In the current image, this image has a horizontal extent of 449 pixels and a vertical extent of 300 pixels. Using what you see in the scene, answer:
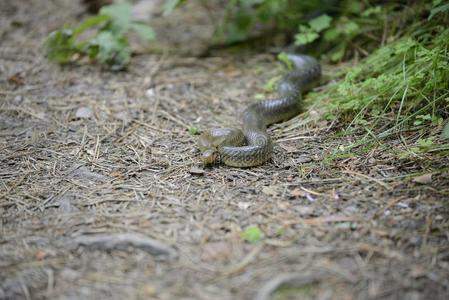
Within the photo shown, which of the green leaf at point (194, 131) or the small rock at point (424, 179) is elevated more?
the small rock at point (424, 179)

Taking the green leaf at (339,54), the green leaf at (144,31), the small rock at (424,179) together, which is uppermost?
the green leaf at (144,31)

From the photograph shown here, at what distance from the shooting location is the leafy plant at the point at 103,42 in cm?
618

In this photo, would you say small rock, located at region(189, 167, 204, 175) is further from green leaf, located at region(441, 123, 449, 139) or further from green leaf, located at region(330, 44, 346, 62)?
green leaf, located at region(330, 44, 346, 62)

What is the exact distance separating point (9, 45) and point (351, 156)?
18.4 feet

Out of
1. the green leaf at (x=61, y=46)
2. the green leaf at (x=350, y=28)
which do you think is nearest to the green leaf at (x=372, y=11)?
the green leaf at (x=350, y=28)

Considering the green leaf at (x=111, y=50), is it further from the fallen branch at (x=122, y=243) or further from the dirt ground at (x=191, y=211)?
the fallen branch at (x=122, y=243)

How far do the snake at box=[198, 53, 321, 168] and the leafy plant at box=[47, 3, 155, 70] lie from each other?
2.06 meters

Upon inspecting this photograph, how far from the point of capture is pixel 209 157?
4.12 metres

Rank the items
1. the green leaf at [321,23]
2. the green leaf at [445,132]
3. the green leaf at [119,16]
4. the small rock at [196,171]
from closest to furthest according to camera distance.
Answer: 1. the green leaf at [445,132]
2. the small rock at [196,171]
3. the green leaf at [321,23]
4. the green leaf at [119,16]

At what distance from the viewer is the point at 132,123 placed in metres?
5.05

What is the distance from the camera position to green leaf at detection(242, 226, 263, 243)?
308 cm

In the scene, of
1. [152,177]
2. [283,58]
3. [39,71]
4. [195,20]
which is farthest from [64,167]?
[195,20]

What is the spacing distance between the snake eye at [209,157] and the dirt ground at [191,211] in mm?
107

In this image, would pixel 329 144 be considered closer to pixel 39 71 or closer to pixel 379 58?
pixel 379 58
